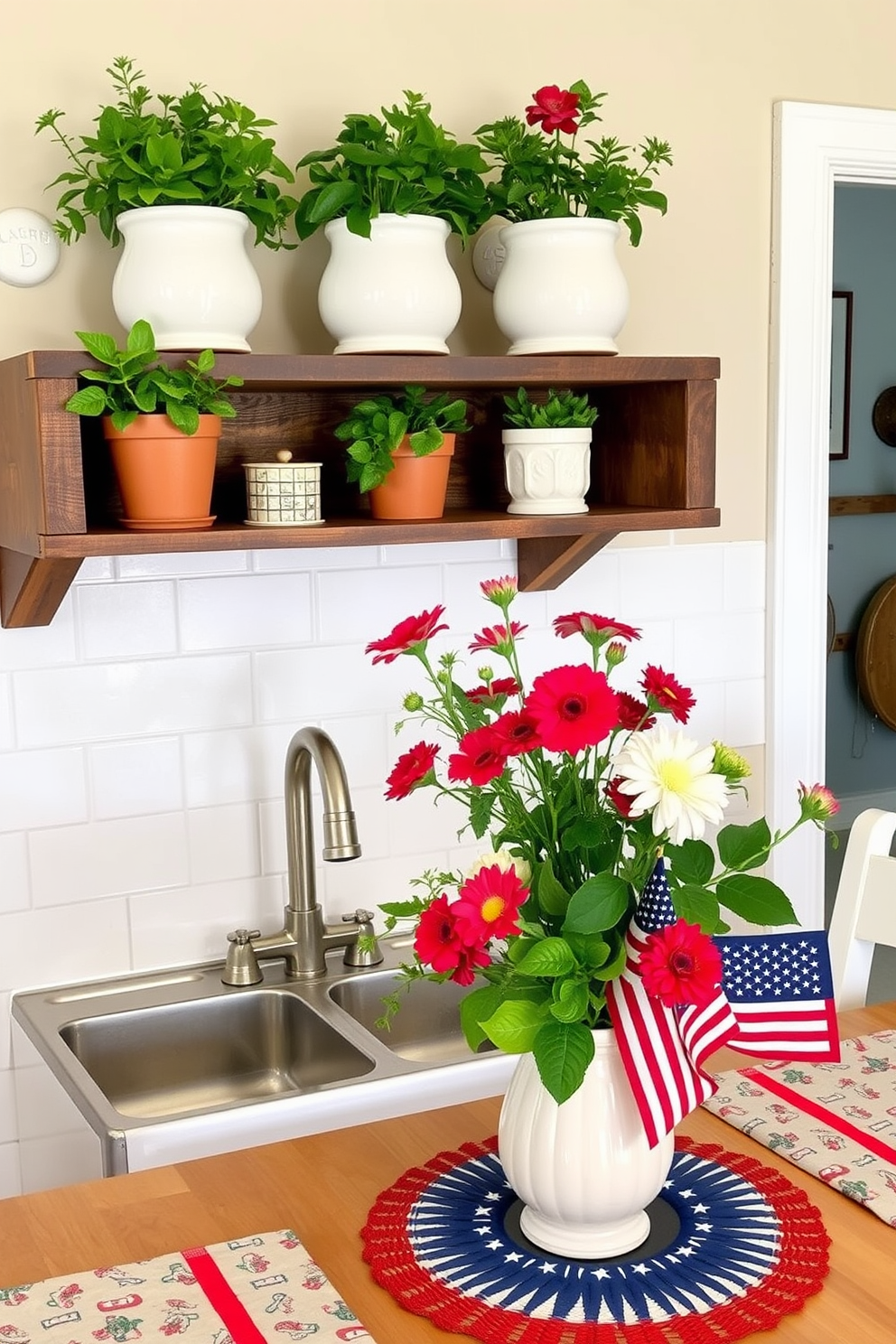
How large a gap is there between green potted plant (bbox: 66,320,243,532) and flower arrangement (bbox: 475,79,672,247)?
50 cm

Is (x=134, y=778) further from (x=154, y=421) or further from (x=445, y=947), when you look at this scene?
(x=445, y=947)

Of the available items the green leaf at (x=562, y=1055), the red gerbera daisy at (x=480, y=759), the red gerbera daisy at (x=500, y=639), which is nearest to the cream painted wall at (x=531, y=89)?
the red gerbera daisy at (x=500, y=639)

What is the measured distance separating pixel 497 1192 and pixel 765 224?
1595 millimetres

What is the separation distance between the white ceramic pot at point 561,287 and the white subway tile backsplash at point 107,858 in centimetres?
82

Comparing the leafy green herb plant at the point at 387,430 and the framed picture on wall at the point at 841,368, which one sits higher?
the framed picture on wall at the point at 841,368

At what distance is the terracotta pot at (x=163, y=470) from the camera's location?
1.63 meters

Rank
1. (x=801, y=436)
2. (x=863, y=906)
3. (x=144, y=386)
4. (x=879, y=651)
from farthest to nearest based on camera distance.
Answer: (x=879, y=651)
(x=801, y=436)
(x=863, y=906)
(x=144, y=386)

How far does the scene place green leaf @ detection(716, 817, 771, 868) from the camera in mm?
1083

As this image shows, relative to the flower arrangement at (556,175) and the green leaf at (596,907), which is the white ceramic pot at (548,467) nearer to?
the flower arrangement at (556,175)

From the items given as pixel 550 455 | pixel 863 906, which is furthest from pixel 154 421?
pixel 863 906

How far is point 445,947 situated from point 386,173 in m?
1.06

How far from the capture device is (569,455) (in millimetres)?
1877

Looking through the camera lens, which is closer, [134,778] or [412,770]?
[412,770]

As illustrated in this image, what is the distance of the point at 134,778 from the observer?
1.97 metres
